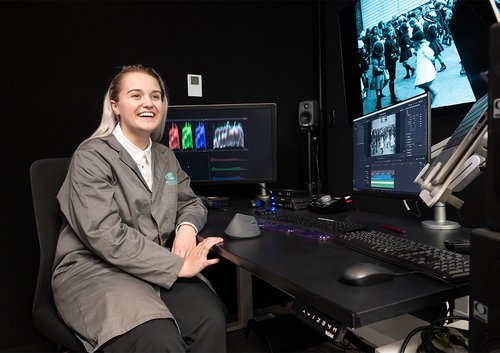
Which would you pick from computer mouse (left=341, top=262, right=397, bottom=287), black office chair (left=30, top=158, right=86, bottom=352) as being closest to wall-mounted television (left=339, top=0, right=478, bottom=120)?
computer mouse (left=341, top=262, right=397, bottom=287)

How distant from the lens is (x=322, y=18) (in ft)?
8.64

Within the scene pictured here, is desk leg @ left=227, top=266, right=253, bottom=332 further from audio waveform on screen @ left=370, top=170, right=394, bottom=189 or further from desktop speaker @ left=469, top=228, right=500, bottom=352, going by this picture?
desktop speaker @ left=469, top=228, right=500, bottom=352

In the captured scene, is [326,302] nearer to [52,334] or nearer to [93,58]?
[52,334]

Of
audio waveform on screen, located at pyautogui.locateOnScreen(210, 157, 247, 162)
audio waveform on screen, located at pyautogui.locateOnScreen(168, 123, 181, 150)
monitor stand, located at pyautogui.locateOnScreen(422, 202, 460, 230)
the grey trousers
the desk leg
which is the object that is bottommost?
the desk leg

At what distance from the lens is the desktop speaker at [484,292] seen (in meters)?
0.59

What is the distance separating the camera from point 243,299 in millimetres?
2180

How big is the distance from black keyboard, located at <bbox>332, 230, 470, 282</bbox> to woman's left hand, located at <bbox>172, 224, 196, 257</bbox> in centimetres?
53

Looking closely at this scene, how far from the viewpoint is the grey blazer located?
3.41 feet

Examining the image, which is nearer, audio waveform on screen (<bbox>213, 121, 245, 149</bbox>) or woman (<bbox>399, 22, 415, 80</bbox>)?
woman (<bbox>399, 22, 415, 80</bbox>)

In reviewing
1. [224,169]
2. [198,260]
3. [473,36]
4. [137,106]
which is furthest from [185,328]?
[473,36]

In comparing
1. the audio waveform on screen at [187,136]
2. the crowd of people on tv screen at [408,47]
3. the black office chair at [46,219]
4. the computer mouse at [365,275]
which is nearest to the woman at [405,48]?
the crowd of people on tv screen at [408,47]

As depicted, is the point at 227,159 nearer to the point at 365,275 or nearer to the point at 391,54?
the point at 391,54

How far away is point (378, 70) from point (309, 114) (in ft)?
1.61

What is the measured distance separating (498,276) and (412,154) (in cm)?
84
